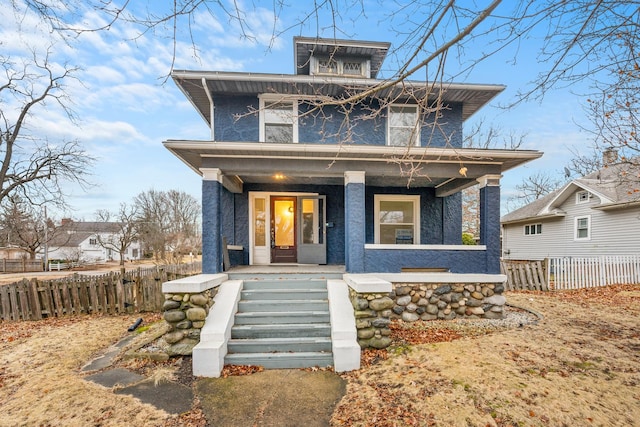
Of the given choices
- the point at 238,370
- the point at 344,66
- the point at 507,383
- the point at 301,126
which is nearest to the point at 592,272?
the point at 507,383

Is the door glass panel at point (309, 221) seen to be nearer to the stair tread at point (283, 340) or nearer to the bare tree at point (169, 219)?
the stair tread at point (283, 340)

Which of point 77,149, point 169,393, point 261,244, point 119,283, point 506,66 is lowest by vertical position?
point 169,393

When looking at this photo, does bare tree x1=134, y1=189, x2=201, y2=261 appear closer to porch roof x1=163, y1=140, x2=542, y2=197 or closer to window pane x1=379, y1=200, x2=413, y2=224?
porch roof x1=163, y1=140, x2=542, y2=197

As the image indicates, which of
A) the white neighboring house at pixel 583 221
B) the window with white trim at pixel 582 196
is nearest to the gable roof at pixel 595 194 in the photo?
the white neighboring house at pixel 583 221

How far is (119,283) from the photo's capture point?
24.4 feet

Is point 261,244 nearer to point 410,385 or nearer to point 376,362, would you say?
point 376,362

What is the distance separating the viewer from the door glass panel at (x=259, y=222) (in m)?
8.73

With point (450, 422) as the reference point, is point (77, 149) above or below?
above

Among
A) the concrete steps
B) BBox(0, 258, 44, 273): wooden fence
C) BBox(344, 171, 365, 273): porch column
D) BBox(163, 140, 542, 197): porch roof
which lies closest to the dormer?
BBox(163, 140, 542, 197): porch roof

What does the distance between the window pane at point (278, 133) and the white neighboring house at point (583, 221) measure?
1117 cm

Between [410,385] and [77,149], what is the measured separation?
584 inches

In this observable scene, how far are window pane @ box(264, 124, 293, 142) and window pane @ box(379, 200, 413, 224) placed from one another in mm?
3538

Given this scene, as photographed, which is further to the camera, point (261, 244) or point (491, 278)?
point (261, 244)

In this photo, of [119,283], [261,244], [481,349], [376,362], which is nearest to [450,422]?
[376,362]
